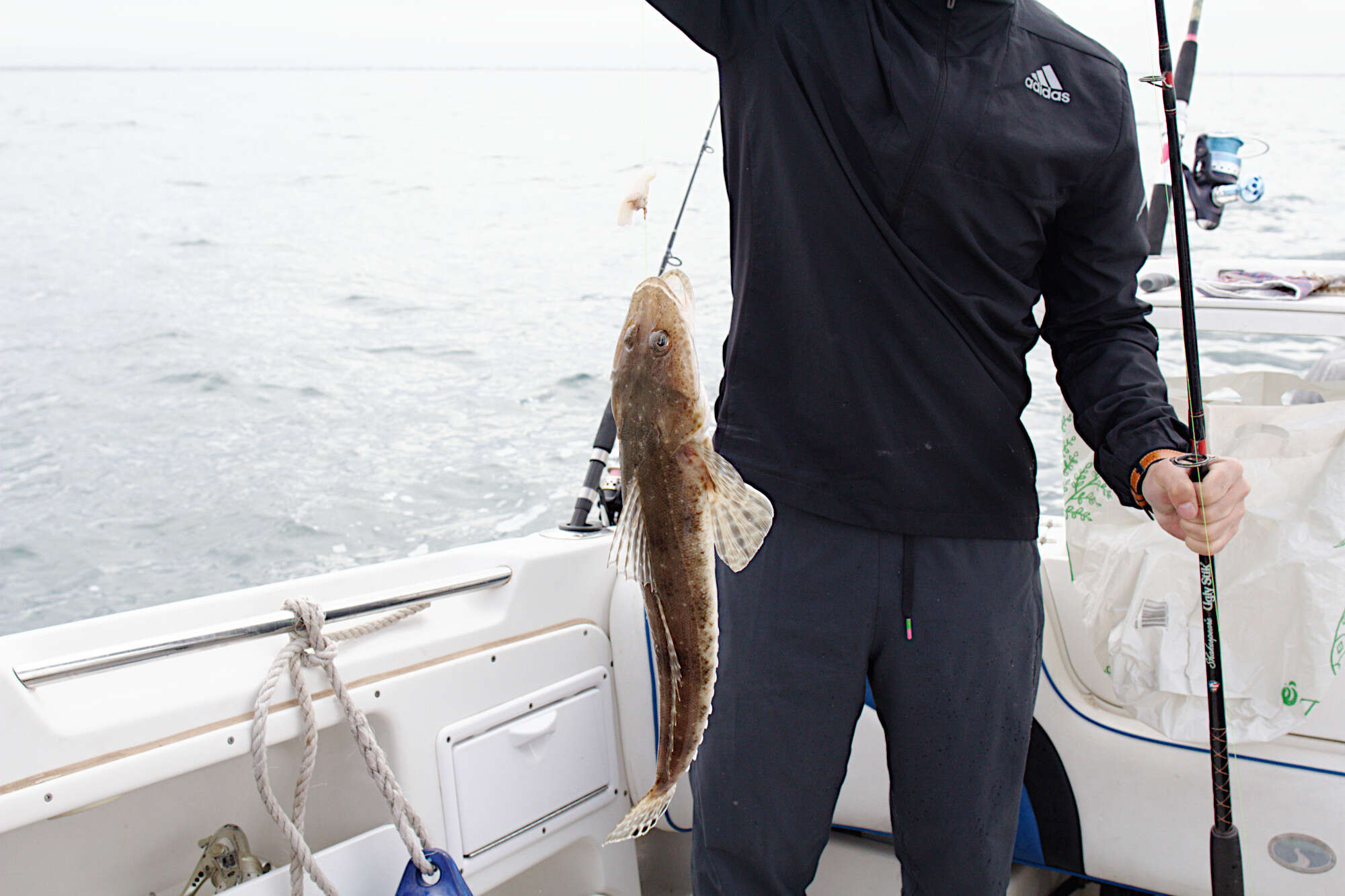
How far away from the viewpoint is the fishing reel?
278 cm

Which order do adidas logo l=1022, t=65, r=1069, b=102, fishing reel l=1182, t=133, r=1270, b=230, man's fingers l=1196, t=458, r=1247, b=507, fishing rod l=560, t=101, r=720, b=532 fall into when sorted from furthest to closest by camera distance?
fishing reel l=1182, t=133, r=1270, b=230 → fishing rod l=560, t=101, r=720, b=532 → adidas logo l=1022, t=65, r=1069, b=102 → man's fingers l=1196, t=458, r=1247, b=507

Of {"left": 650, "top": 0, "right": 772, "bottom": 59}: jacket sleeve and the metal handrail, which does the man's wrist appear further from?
the metal handrail

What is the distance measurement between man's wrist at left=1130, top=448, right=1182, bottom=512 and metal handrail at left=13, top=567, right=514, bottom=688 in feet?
4.38

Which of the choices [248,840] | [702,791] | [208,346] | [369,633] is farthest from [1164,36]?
[208,346]

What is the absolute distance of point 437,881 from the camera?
1.68 meters

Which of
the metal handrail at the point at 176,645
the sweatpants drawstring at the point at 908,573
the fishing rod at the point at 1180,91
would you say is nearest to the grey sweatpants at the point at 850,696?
the sweatpants drawstring at the point at 908,573

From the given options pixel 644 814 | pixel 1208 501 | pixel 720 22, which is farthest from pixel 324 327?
pixel 1208 501

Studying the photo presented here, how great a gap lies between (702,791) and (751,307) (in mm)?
780

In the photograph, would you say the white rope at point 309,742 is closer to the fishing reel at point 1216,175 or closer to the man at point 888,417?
the man at point 888,417

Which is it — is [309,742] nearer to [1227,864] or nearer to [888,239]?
[888,239]

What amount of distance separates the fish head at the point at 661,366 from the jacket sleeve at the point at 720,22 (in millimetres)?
449

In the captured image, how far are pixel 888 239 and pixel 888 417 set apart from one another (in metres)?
0.27

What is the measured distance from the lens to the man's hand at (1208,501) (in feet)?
4.63

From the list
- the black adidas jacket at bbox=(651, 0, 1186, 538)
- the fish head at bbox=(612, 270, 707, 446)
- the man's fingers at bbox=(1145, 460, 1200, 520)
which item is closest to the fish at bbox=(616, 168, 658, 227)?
the fish head at bbox=(612, 270, 707, 446)
